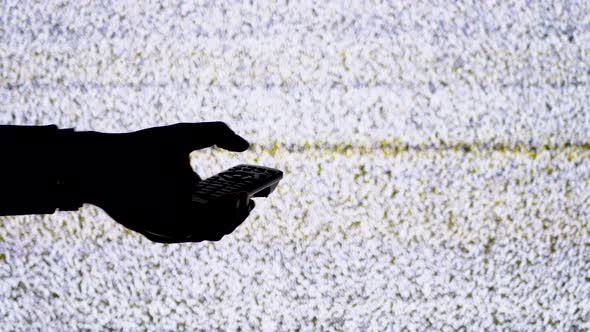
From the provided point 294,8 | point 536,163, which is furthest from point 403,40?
point 536,163

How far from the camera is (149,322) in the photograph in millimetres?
900

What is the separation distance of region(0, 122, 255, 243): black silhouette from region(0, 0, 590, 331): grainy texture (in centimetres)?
21

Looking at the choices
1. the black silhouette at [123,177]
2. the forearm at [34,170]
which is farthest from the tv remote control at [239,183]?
the forearm at [34,170]

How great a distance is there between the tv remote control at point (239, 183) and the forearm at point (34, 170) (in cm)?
18

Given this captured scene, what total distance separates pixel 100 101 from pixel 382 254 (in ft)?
2.05

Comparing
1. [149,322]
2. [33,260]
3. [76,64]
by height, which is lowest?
[149,322]

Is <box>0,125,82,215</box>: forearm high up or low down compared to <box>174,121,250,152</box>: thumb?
down

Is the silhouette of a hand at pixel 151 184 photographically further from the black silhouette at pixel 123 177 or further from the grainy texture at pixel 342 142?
the grainy texture at pixel 342 142

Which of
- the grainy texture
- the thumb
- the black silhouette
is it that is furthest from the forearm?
the grainy texture

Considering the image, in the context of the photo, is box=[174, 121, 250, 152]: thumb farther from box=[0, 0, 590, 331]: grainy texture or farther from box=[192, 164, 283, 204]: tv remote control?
box=[0, 0, 590, 331]: grainy texture

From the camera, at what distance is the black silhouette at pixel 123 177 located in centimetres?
58

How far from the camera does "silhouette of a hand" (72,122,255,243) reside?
62 cm

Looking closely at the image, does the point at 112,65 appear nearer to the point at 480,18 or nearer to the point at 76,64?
the point at 76,64

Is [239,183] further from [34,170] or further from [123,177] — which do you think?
[34,170]
